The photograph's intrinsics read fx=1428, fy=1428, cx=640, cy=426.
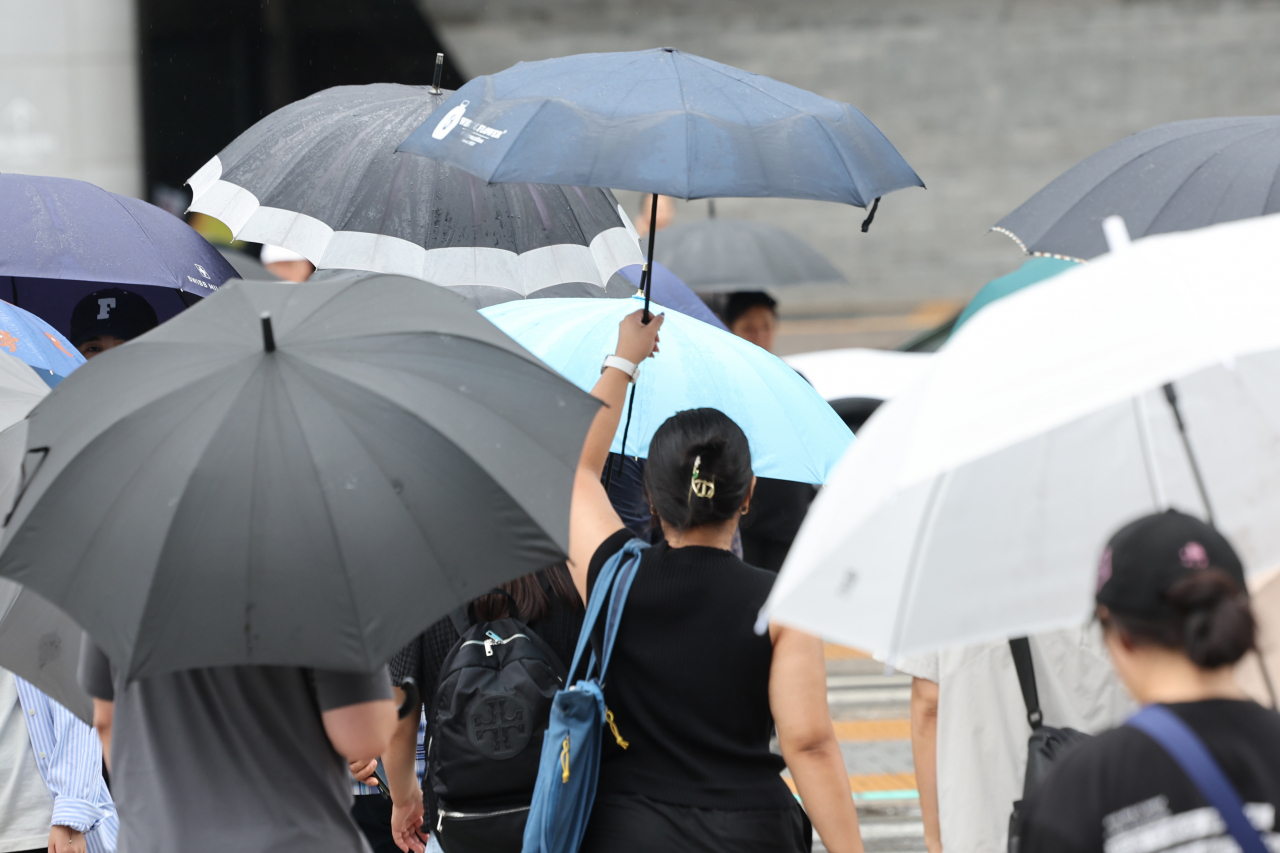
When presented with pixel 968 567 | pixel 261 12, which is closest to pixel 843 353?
pixel 968 567

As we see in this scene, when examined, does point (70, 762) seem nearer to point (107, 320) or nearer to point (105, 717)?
point (105, 717)

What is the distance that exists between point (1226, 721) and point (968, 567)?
0.45 meters

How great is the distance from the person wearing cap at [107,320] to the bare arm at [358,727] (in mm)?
2421

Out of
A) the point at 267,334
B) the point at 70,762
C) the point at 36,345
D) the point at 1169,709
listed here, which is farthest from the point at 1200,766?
the point at 36,345

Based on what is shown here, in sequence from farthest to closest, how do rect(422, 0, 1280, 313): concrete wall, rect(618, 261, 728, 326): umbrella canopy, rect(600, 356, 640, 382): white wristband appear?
rect(422, 0, 1280, 313): concrete wall, rect(618, 261, 728, 326): umbrella canopy, rect(600, 356, 640, 382): white wristband

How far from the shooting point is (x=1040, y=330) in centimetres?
190

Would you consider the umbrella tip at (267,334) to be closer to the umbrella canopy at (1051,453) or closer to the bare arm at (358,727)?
the bare arm at (358,727)

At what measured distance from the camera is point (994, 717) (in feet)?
10.7

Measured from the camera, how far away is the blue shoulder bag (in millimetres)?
2826

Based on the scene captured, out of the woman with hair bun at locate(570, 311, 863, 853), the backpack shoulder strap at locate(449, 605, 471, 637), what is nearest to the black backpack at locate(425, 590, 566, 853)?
the backpack shoulder strap at locate(449, 605, 471, 637)

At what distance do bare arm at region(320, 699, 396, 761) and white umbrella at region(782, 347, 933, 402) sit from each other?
502 centimetres

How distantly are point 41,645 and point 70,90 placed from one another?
11801 millimetres

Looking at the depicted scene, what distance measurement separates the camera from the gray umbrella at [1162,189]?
3145 mm

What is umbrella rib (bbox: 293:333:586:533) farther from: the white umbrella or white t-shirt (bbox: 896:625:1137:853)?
the white umbrella
